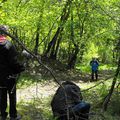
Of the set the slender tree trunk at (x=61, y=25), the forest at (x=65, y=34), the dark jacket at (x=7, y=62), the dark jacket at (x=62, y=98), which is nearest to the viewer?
the dark jacket at (x=7, y=62)

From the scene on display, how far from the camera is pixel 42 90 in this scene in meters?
13.7

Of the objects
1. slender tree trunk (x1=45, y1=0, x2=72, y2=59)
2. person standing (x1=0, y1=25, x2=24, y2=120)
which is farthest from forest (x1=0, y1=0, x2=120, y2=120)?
person standing (x1=0, y1=25, x2=24, y2=120)

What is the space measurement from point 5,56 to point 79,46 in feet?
57.2

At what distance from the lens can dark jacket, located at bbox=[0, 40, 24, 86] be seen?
21.8ft

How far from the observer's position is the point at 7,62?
22.5 ft

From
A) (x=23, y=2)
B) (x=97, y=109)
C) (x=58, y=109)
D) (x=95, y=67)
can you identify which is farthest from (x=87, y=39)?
(x=58, y=109)

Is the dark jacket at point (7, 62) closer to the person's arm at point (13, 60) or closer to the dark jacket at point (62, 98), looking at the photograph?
the person's arm at point (13, 60)

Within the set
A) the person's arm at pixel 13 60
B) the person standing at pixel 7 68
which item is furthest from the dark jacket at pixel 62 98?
the person's arm at pixel 13 60

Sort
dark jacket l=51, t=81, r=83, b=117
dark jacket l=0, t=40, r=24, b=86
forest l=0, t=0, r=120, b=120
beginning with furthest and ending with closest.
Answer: forest l=0, t=0, r=120, b=120 < dark jacket l=51, t=81, r=83, b=117 < dark jacket l=0, t=40, r=24, b=86

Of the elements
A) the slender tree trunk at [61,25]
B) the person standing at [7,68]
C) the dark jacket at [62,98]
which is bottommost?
the dark jacket at [62,98]

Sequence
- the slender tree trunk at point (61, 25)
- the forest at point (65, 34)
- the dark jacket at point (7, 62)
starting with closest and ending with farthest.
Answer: the dark jacket at point (7, 62)
the forest at point (65, 34)
the slender tree trunk at point (61, 25)

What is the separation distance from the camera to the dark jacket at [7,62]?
262 inches

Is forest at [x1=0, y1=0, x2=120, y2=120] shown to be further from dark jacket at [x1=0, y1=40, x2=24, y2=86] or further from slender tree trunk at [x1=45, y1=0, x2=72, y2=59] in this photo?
dark jacket at [x1=0, y1=40, x2=24, y2=86]

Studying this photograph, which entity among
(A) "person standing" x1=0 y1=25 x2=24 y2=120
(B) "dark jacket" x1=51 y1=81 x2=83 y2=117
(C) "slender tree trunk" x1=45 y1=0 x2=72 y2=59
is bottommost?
(B) "dark jacket" x1=51 y1=81 x2=83 y2=117
